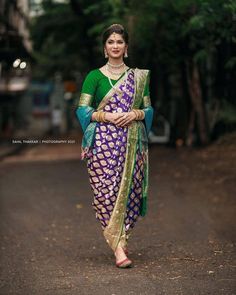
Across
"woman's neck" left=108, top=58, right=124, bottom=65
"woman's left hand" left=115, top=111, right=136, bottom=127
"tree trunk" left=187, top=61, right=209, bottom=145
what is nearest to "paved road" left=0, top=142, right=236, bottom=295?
"woman's left hand" left=115, top=111, right=136, bottom=127

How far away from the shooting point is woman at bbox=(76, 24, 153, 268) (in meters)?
A: 6.09

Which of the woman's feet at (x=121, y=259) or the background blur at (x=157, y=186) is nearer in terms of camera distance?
the background blur at (x=157, y=186)

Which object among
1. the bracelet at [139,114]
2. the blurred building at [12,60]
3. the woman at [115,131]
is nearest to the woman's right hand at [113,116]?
the woman at [115,131]

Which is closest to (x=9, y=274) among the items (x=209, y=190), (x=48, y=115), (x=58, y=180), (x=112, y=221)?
(x=112, y=221)

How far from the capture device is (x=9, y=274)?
5953mm

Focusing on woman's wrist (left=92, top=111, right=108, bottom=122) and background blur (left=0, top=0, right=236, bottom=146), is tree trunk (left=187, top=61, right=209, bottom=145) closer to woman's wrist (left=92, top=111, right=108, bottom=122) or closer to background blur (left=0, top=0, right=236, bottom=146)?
background blur (left=0, top=0, right=236, bottom=146)

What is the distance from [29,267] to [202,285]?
1669 millimetres

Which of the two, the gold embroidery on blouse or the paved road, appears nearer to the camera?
the paved road

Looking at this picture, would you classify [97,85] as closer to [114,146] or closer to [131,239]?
[114,146]

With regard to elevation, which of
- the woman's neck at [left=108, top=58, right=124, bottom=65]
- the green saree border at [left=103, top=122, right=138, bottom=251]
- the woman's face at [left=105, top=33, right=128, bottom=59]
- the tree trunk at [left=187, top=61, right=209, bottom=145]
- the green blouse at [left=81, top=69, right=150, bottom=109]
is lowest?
the tree trunk at [left=187, top=61, right=209, bottom=145]

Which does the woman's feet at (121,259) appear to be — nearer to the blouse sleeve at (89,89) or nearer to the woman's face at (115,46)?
the blouse sleeve at (89,89)

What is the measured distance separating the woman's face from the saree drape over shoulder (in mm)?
171

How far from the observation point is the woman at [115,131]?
6.09 meters

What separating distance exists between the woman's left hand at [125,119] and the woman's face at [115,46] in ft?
1.63
